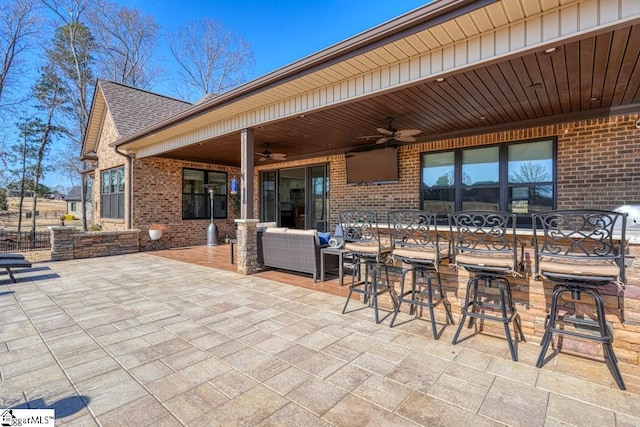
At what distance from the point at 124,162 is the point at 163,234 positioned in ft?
8.12

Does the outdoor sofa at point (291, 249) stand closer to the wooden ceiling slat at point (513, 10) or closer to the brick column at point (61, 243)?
the wooden ceiling slat at point (513, 10)

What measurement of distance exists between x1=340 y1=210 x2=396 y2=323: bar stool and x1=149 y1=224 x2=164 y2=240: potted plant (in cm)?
718

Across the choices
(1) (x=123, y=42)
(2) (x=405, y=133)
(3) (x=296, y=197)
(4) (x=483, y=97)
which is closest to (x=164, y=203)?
(3) (x=296, y=197)

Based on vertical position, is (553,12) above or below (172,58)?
below

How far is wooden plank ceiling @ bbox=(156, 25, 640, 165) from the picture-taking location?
3.28 metres

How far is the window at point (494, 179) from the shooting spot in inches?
224

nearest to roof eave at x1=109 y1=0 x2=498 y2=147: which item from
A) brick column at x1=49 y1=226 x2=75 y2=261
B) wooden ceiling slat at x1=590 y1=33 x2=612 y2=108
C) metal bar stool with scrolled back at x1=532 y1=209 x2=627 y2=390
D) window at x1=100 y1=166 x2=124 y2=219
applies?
wooden ceiling slat at x1=590 y1=33 x2=612 y2=108

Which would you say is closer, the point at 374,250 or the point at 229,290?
the point at 374,250

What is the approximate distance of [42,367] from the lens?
2.48m

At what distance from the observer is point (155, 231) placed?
9164 millimetres

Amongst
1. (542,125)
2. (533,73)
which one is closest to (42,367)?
(533,73)

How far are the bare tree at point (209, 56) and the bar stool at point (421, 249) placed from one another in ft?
56.6

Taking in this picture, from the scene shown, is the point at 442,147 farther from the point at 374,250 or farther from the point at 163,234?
the point at 163,234

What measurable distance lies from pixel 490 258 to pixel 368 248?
1.25 metres
